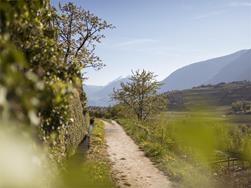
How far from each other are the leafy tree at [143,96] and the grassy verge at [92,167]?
26.7 metres

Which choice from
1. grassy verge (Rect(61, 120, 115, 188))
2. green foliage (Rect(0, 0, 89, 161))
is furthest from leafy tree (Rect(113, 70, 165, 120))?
green foliage (Rect(0, 0, 89, 161))

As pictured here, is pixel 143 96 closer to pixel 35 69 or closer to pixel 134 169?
pixel 134 169

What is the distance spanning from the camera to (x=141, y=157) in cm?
1850

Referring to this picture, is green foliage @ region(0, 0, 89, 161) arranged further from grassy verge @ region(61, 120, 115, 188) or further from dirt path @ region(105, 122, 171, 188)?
dirt path @ region(105, 122, 171, 188)

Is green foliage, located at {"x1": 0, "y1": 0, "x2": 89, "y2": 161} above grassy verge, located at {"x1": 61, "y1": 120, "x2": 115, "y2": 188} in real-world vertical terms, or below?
above

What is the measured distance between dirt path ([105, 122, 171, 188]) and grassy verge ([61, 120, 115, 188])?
369mm

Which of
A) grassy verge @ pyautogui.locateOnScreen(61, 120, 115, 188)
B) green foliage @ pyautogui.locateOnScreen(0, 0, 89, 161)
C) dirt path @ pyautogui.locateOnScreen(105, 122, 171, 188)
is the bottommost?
dirt path @ pyautogui.locateOnScreen(105, 122, 171, 188)

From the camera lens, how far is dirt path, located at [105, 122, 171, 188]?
13031mm

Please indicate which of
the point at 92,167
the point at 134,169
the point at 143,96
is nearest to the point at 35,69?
the point at 92,167

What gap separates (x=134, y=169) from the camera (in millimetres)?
15430

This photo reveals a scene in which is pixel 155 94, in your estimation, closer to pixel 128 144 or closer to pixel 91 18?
pixel 91 18

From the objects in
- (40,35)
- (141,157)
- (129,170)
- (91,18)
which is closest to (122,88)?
(91,18)

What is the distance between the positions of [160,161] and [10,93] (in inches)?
622

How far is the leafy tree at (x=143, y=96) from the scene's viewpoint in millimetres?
52125
